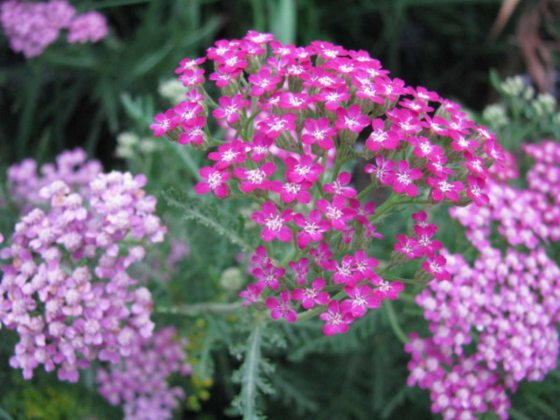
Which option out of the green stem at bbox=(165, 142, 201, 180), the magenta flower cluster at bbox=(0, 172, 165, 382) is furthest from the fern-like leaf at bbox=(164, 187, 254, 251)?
the green stem at bbox=(165, 142, 201, 180)

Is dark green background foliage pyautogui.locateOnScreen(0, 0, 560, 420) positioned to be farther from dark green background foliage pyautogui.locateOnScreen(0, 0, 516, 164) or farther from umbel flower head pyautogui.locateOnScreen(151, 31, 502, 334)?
umbel flower head pyautogui.locateOnScreen(151, 31, 502, 334)

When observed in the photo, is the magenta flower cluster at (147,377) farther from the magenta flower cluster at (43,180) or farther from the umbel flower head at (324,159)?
the umbel flower head at (324,159)

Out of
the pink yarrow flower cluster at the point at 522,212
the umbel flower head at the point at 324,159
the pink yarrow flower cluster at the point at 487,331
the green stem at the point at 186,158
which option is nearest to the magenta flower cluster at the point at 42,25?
the green stem at the point at 186,158

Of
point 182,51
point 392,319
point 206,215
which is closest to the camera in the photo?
point 206,215

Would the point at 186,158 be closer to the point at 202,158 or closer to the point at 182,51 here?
the point at 202,158

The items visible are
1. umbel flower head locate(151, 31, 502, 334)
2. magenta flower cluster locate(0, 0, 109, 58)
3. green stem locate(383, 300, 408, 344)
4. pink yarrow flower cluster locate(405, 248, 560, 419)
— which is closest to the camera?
umbel flower head locate(151, 31, 502, 334)

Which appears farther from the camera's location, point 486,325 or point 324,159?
point 486,325

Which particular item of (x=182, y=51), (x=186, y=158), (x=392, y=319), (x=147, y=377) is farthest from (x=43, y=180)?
(x=392, y=319)
